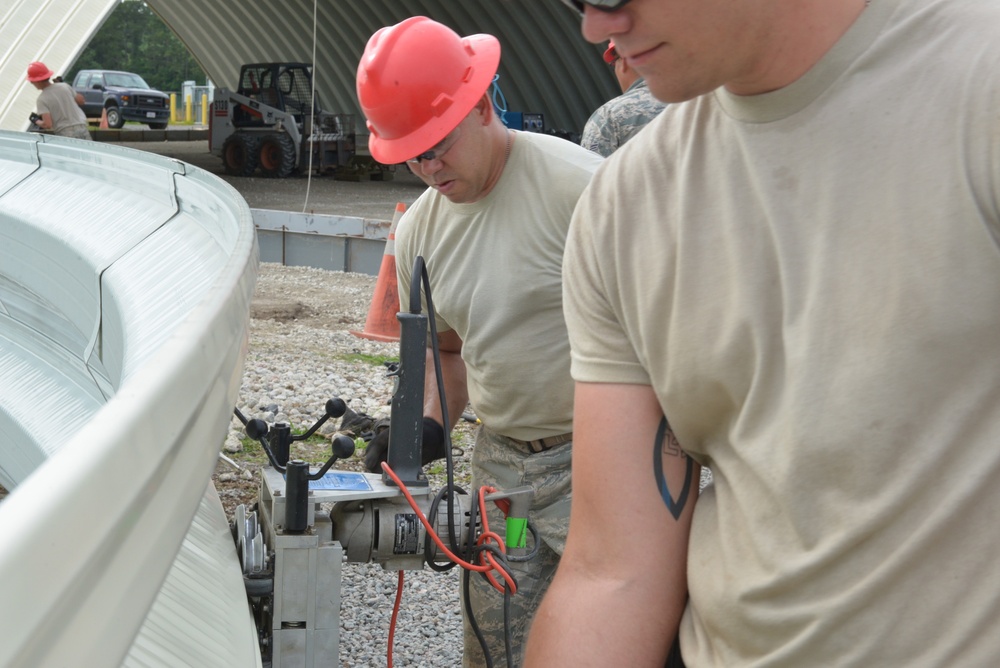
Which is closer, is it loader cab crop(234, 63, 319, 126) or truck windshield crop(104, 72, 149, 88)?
loader cab crop(234, 63, 319, 126)

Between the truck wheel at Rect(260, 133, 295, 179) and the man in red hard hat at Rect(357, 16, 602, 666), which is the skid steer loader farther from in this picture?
the man in red hard hat at Rect(357, 16, 602, 666)

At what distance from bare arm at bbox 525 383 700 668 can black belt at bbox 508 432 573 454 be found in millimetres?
1552

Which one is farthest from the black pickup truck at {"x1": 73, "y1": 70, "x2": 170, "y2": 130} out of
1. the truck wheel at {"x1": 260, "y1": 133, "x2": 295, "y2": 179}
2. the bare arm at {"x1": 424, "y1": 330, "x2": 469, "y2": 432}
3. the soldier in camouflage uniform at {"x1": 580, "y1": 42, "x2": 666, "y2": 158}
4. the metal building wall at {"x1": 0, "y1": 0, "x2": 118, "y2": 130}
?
the bare arm at {"x1": 424, "y1": 330, "x2": 469, "y2": 432}

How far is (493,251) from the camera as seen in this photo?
3098mm

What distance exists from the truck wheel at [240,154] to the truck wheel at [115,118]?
13.8 metres

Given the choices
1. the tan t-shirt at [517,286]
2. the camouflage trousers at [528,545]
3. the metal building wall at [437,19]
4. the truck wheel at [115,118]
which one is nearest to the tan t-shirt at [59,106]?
the metal building wall at [437,19]

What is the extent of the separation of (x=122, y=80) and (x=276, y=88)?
15.8 m

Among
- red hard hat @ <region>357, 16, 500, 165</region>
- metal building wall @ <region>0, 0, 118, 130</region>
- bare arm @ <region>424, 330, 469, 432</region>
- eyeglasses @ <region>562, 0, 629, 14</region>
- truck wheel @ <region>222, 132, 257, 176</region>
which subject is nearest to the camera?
eyeglasses @ <region>562, 0, 629, 14</region>

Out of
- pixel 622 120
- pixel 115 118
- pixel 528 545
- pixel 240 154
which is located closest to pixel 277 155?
pixel 240 154

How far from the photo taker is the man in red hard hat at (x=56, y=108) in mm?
15688

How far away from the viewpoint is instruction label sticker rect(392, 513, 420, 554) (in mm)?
2682

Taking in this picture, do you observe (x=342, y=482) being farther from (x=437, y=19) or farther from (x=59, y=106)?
(x=437, y=19)

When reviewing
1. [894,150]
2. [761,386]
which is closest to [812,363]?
[761,386]

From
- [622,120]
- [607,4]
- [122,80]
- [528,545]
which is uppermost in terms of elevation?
[607,4]
